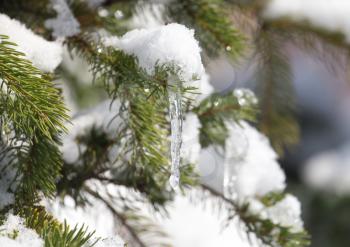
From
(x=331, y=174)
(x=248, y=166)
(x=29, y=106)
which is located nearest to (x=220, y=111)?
(x=248, y=166)

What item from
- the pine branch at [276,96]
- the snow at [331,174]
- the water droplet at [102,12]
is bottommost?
the water droplet at [102,12]

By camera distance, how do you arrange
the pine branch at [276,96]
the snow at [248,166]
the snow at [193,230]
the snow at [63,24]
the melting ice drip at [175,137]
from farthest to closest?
the snow at [193,230], the pine branch at [276,96], the snow at [248,166], the snow at [63,24], the melting ice drip at [175,137]

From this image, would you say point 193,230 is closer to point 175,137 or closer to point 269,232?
point 269,232

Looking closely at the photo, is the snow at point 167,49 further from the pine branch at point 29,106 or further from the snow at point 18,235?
the snow at point 18,235

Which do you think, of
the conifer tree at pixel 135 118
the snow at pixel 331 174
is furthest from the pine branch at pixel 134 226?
the snow at pixel 331 174

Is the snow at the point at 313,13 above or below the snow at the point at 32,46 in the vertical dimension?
above

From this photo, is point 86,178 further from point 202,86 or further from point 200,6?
point 200,6
